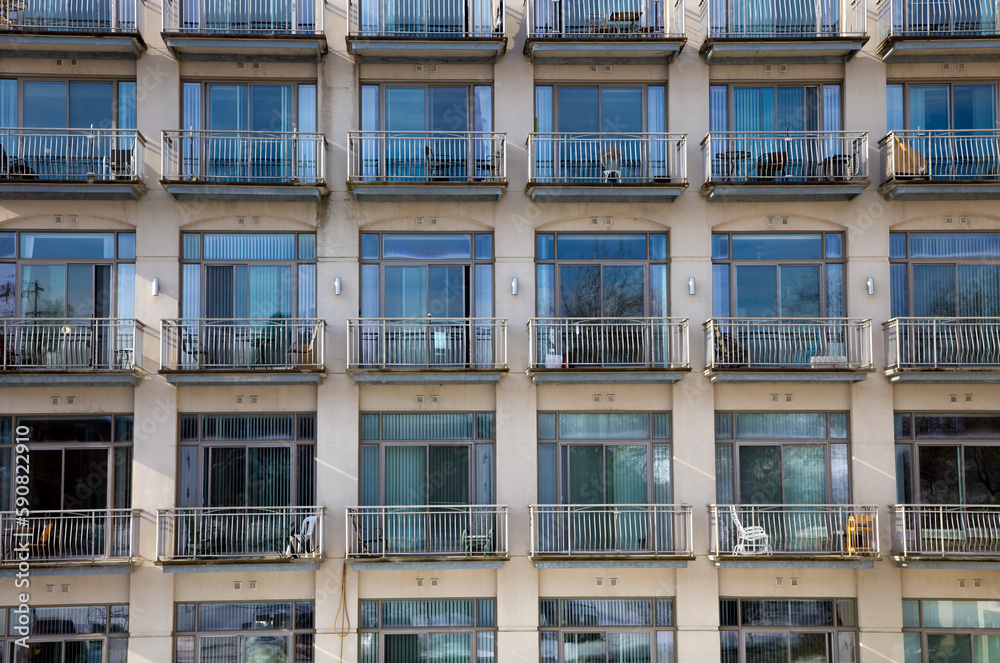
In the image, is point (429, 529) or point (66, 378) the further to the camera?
point (429, 529)

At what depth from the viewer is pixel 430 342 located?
19.5m

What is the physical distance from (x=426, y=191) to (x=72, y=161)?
7.57 metres

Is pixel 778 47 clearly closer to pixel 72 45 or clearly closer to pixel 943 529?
pixel 943 529

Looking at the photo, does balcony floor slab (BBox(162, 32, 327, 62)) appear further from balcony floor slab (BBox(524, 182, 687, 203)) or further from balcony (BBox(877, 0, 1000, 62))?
balcony (BBox(877, 0, 1000, 62))

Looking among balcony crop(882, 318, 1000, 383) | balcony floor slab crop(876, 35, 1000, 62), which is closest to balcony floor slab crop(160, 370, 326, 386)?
balcony crop(882, 318, 1000, 383)

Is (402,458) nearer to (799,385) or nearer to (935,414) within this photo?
(799,385)

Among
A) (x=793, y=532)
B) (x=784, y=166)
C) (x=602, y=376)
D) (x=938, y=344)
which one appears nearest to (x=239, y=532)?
(x=602, y=376)

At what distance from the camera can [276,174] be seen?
19.8 metres

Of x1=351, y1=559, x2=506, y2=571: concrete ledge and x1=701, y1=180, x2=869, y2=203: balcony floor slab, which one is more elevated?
x1=701, y1=180, x2=869, y2=203: balcony floor slab

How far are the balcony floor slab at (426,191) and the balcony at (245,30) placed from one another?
126 inches

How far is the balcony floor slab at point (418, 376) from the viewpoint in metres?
18.6

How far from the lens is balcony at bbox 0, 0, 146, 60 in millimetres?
19047

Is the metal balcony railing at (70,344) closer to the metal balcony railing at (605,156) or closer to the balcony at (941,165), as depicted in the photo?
the metal balcony railing at (605,156)

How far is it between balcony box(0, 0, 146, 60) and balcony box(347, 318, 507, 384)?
301 inches
